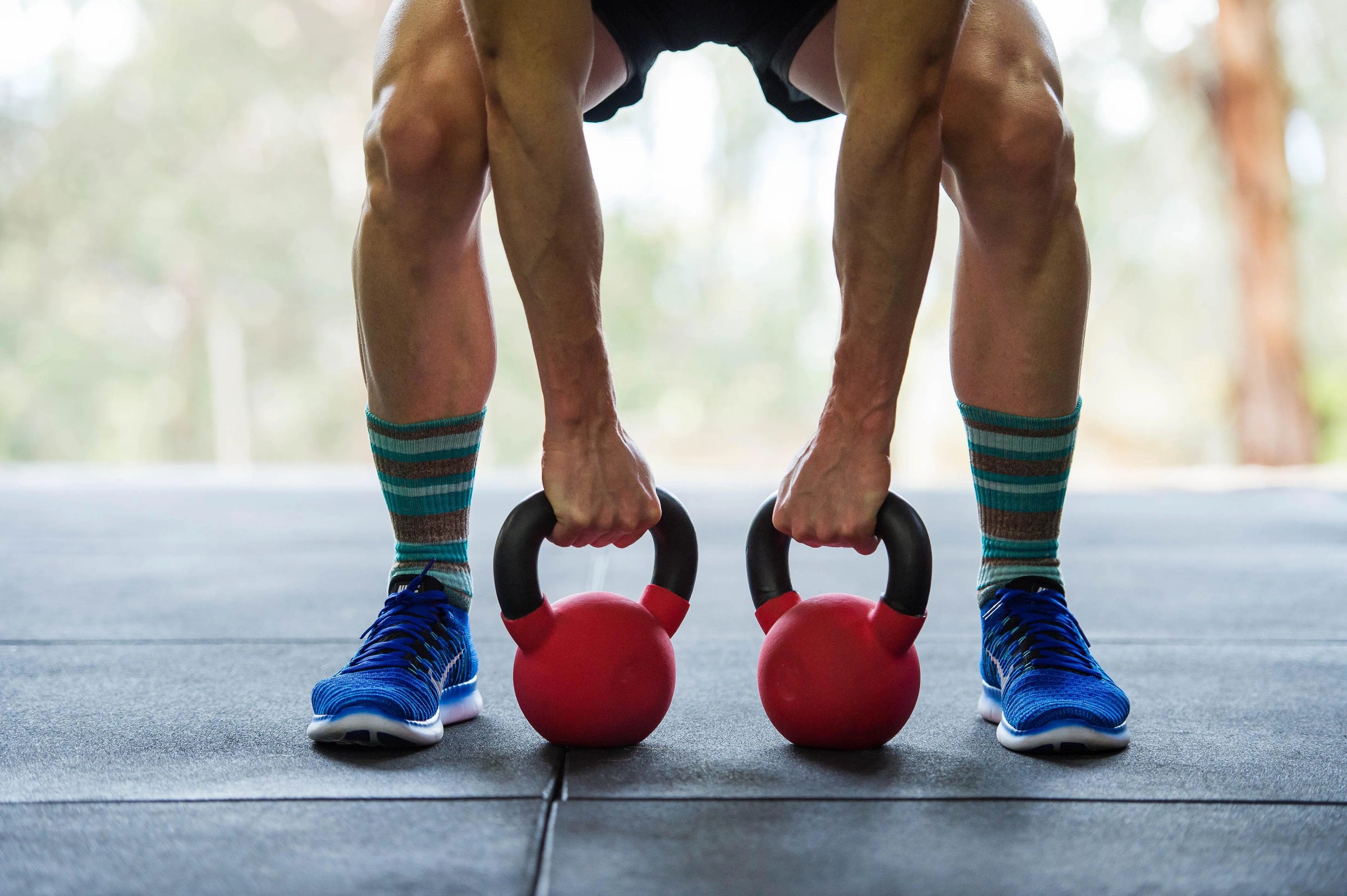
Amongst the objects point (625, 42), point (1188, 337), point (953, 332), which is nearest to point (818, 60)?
point (625, 42)

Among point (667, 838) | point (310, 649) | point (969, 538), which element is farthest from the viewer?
point (969, 538)

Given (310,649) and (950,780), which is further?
(310,649)

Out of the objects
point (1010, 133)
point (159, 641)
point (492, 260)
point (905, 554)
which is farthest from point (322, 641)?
point (492, 260)

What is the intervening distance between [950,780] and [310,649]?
858 millimetres

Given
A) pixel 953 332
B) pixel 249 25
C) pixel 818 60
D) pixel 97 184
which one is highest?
pixel 249 25

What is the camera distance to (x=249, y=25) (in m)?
8.93

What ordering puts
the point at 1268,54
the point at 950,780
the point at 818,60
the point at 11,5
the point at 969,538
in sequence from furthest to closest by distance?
1. the point at 11,5
2. the point at 1268,54
3. the point at 969,538
4. the point at 818,60
5. the point at 950,780

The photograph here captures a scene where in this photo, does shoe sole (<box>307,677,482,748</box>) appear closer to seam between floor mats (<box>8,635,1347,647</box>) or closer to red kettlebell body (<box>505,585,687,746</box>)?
red kettlebell body (<box>505,585,687,746</box>)

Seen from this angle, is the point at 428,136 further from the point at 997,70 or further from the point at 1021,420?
the point at 1021,420

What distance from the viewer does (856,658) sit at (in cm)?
93

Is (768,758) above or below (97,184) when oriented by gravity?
below

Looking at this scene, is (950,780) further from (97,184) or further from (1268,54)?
(97,184)

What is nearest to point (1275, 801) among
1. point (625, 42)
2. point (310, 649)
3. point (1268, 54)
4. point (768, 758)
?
point (768, 758)

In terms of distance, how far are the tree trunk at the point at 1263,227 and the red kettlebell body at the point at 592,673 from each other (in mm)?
6119
